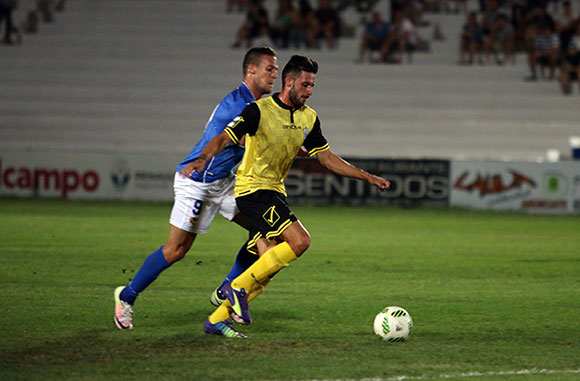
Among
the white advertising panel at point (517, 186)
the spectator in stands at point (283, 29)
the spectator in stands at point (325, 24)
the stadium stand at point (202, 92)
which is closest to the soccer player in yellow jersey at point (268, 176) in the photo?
the white advertising panel at point (517, 186)

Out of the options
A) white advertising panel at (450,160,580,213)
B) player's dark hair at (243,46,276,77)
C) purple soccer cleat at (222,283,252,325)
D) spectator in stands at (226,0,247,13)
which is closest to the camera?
purple soccer cleat at (222,283,252,325)

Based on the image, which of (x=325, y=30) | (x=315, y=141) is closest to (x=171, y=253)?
(x=315, y=141)

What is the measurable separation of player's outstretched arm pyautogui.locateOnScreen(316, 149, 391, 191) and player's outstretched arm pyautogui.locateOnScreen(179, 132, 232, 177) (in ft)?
3.28

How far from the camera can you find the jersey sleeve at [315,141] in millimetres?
7078

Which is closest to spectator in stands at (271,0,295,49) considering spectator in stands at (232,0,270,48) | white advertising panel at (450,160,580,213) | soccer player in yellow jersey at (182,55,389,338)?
spectator in stands at (232,0,270,48)

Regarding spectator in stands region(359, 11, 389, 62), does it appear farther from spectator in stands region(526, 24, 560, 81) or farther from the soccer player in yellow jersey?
the soccer player in yellow jersey

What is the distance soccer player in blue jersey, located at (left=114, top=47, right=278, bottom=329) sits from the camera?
6926mm

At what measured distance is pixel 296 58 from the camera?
666 centimetres

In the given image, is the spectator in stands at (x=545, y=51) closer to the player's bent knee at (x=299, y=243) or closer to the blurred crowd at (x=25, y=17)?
the blurred crowd at (x=25, y=17)

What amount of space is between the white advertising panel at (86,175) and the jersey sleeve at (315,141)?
49.9ft

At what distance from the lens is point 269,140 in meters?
6.69

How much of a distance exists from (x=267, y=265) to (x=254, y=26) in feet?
74.5

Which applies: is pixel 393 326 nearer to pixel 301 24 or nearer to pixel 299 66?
pixel 299 66

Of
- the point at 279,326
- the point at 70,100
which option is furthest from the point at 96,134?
the point at 279,326
